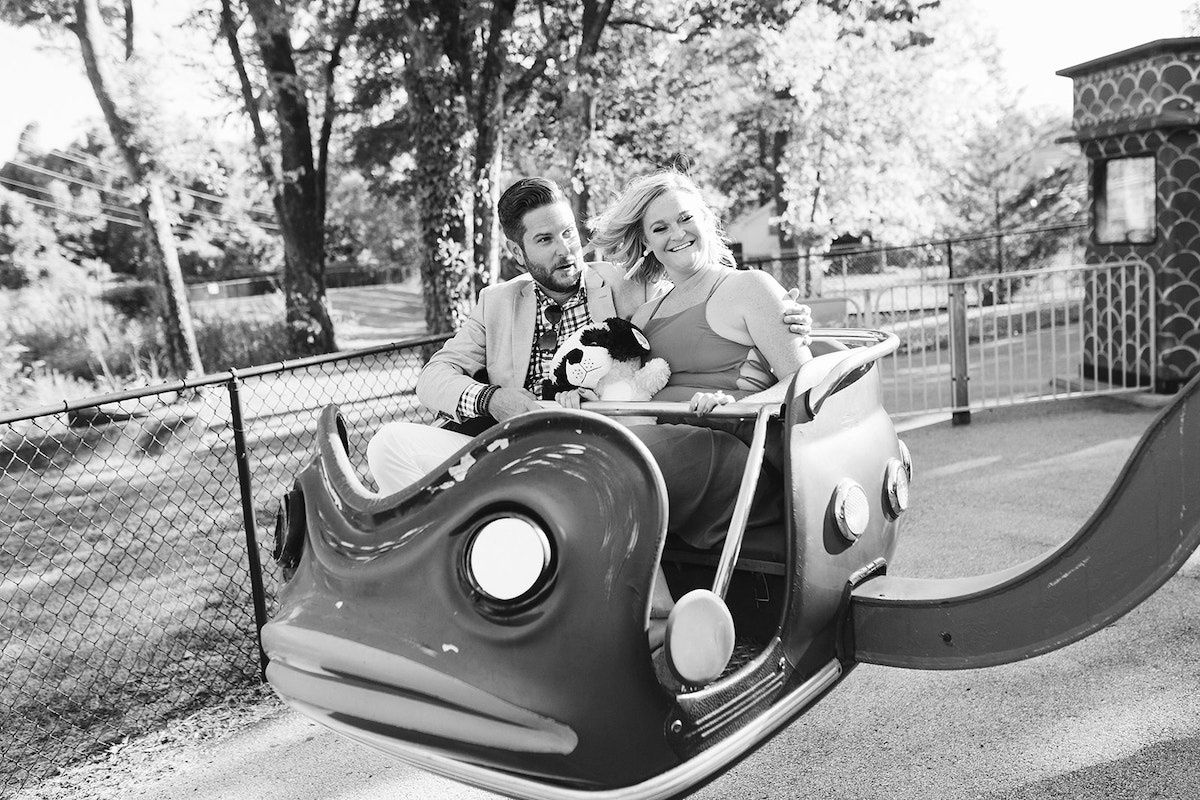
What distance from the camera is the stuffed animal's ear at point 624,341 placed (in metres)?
2.89

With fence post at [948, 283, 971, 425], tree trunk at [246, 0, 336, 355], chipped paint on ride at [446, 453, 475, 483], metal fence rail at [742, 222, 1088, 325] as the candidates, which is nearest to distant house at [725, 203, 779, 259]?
metal fence rail at [742, 222, 1088, 325]

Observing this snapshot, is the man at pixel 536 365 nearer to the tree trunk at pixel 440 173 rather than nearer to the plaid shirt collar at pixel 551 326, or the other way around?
the plaid shirt collar at pixel 551 326

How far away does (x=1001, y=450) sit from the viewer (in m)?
6.71

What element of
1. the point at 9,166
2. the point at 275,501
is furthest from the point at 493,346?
the point at 9,166

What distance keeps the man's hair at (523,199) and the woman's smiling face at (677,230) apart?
320mm

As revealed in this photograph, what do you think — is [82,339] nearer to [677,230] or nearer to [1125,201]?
[1125,201]

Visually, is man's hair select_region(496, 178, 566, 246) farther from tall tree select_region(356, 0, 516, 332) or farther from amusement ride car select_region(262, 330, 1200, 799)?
tall tree select_region(356, 0, 516, 332)

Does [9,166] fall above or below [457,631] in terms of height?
above

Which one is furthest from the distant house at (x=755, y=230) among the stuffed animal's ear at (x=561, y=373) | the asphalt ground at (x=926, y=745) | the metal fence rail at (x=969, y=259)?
the stuffed animal's ear at (x=561, y=373)

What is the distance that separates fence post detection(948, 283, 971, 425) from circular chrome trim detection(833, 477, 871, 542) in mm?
5228

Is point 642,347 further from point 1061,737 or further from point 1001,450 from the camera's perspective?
point 1001,450

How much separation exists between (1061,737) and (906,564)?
1.69 metres

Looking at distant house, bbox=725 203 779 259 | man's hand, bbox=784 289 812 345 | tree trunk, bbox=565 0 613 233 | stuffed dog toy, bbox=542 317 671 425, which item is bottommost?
stuffed dog toy, bbox=542 317 671 425

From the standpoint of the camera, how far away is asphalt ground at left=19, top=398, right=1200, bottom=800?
9.10ft
